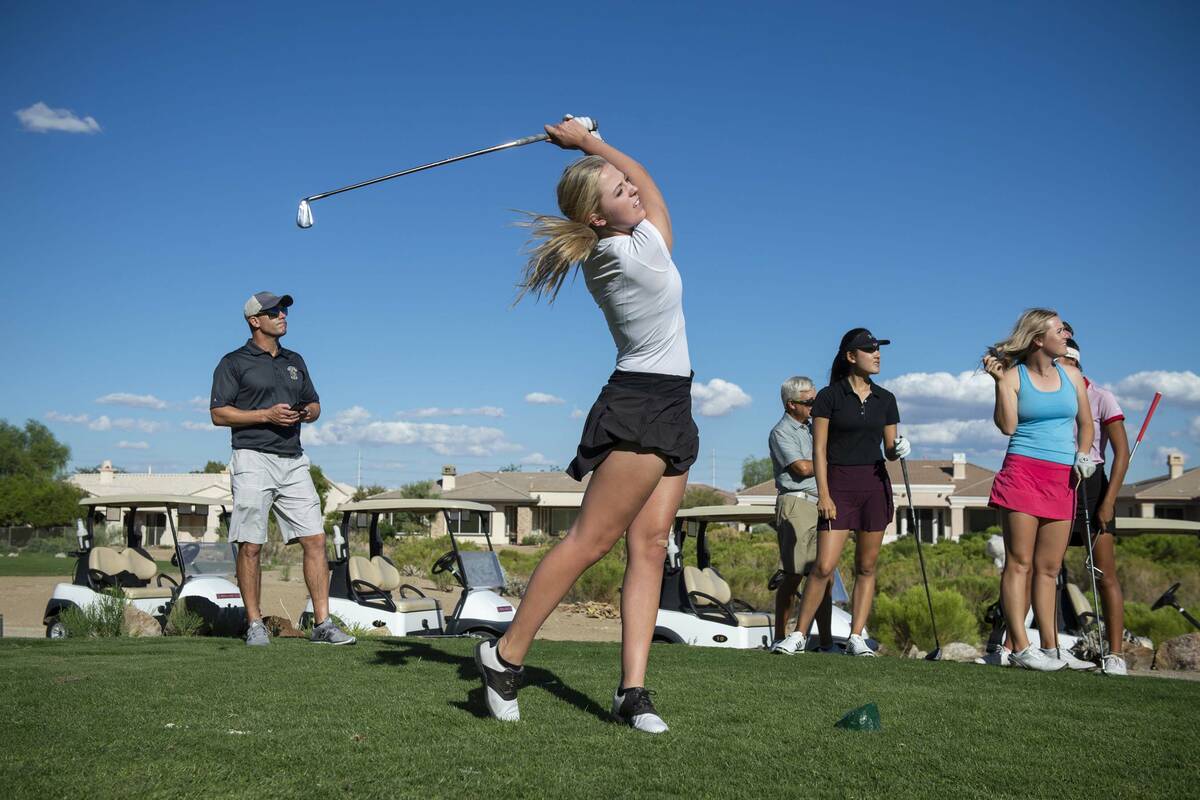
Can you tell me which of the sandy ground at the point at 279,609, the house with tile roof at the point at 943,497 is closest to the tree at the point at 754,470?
the house with tile roof at the point at 943,497

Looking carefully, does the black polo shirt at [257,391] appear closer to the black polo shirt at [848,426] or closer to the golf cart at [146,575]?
the golf cart at [146,575]

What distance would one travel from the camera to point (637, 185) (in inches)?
151

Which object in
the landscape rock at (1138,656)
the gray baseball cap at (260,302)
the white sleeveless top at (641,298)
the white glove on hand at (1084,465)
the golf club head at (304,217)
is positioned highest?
the golf club head at (304,217)

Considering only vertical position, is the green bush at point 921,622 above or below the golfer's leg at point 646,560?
below

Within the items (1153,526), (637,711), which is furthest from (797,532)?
(637,711)

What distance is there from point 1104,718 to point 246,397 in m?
5.08

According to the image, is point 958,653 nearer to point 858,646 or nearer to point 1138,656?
point 858,646

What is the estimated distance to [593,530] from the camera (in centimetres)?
362

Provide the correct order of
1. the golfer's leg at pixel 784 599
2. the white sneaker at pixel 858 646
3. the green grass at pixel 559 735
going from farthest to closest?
the golfer's leg at pixel 784 599
the white sneaker at pixel 858 646
the green grass at pixel 559 735

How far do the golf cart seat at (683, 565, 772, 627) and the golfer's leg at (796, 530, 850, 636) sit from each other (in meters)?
2.62

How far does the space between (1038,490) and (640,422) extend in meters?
3.17

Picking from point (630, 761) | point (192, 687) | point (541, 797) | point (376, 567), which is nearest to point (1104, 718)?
point (630, 761)

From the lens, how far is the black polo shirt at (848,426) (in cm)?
665

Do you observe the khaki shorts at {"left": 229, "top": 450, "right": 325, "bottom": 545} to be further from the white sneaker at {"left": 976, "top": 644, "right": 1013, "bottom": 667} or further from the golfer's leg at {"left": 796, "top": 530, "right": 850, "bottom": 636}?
the white sneaker at {"left": 976, "top": 644, "right": 1013, "bottom": 667}
